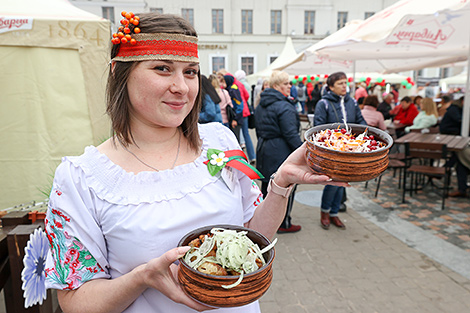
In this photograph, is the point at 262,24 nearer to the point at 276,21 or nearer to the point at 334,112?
the point at 276,21

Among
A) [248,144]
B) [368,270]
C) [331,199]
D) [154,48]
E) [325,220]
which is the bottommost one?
[368,270]

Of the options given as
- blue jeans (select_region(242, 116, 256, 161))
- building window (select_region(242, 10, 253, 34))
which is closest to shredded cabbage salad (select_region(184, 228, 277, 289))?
blue jeans (select_region(242, 116, 256, 161))

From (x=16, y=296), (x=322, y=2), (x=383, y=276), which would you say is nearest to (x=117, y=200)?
(x=16, y=296)

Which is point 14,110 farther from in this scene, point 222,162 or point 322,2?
point 322,2

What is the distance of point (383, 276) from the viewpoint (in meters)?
3.57

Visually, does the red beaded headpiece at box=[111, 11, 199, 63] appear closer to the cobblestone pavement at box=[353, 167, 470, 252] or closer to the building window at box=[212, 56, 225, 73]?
the cobblestone pavement at box=[353, 167, 470, 252]

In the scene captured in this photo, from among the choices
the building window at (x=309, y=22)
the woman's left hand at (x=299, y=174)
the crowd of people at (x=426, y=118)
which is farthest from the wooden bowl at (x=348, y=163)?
the building window at (x=309, y=22)

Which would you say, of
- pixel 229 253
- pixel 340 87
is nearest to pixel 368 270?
pixel 340 87

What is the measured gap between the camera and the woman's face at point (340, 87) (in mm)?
4336

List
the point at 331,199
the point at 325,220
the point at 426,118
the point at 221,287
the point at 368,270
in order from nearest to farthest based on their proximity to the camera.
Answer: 1. the point at 221,287
2. the point at 368,270
3. the point at 331,199
4. the point at 325,220
5. the point at 426,118

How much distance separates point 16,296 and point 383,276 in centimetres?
334

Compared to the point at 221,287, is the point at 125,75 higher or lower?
higher

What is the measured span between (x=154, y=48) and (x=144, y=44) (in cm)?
4

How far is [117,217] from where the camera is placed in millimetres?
1104
